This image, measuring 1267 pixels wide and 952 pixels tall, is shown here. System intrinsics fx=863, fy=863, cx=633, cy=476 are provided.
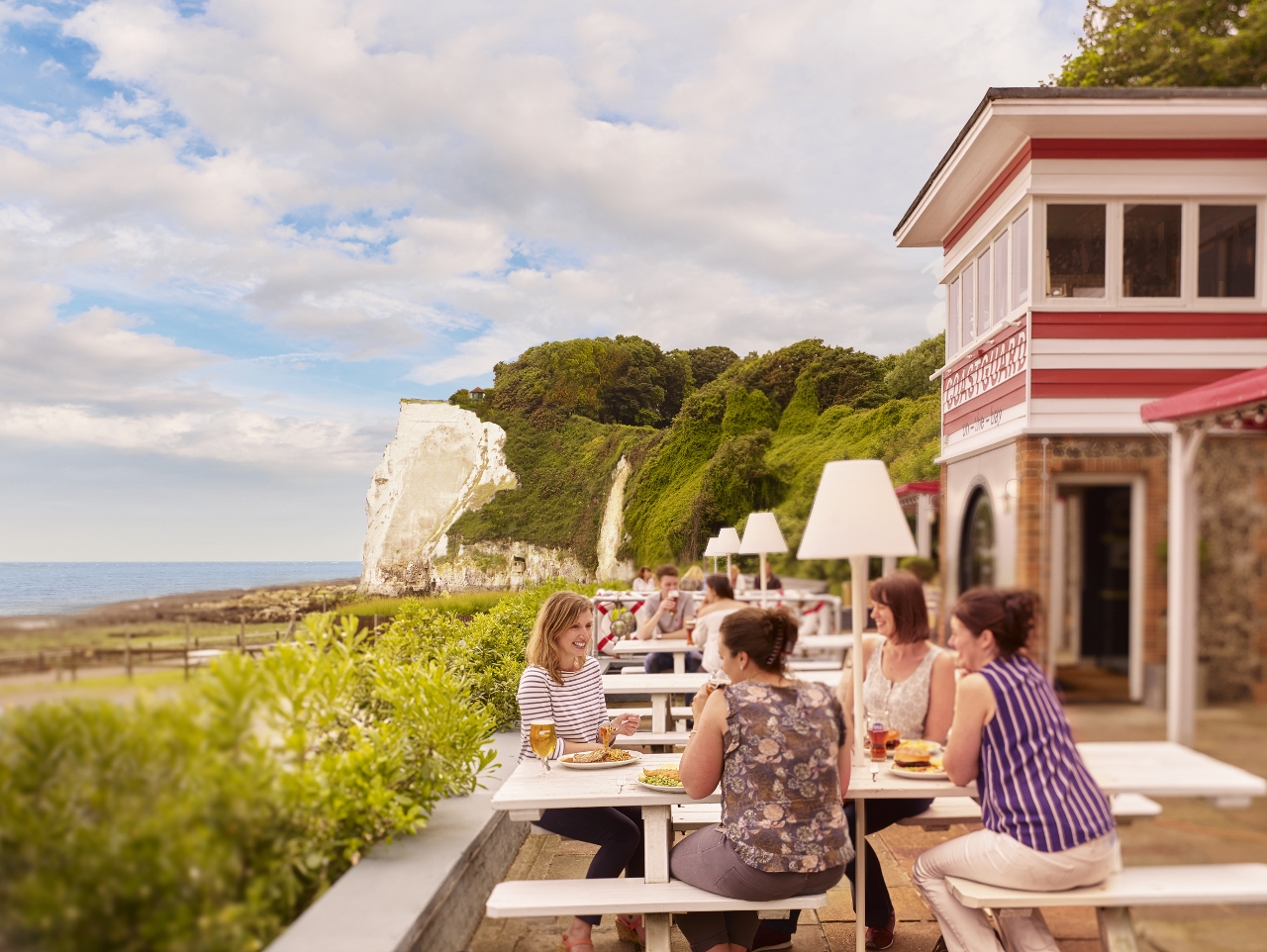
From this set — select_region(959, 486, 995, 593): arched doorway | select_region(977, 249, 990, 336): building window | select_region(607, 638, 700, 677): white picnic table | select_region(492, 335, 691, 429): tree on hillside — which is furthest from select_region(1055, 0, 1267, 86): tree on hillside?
select_region(492, 335, 691, 429): tree on hillside

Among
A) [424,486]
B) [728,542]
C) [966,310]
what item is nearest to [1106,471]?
[966,310]

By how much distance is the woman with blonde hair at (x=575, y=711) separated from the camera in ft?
9.79

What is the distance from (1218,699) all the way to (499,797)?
1.81 metres

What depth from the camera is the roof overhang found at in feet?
6.16

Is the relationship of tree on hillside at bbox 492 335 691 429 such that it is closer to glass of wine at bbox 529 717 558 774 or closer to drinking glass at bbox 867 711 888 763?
drinking glass at bbox 867 711 888 763

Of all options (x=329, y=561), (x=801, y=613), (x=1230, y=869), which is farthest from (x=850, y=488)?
(x=801, y=613)

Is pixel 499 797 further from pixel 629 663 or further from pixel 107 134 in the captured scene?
pixel 629 663

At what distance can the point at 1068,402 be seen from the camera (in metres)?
1.98

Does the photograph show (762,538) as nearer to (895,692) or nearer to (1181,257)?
(895,692)

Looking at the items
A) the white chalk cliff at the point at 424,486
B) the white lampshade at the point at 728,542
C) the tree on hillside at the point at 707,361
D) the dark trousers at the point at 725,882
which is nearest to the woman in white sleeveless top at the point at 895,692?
the dark trousers at the point at 725,882

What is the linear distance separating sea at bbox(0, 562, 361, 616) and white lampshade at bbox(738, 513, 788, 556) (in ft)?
14.6

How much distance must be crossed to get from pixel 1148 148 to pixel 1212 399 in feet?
2.06

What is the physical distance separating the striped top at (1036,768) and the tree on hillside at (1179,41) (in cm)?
153

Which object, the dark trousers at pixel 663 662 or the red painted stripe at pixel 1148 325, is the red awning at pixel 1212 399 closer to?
the red painted stripe at pixel 1148 325
